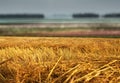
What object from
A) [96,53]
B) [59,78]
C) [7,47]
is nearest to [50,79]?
[59,78]

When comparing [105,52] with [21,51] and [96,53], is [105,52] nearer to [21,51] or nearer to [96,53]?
[96,53]

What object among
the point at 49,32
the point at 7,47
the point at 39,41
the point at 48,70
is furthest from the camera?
the point at 49,32

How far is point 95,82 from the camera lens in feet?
4.91

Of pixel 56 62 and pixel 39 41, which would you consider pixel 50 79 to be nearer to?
pixel 56 62

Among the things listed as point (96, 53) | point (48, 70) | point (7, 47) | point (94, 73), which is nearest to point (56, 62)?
point (48, 70)

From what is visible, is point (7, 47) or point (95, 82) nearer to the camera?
point (95, 82)

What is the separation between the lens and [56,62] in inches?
65.7

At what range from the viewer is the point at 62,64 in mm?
1634

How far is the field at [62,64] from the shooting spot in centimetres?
152

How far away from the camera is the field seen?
1.52 meters

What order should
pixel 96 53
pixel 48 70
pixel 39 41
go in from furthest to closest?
pixel 39 41
pixel 96 53
pixel 48 70

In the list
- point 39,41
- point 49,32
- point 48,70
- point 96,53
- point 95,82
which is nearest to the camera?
point 95,82

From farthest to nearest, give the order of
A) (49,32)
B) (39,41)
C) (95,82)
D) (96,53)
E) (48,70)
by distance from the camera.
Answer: (49,32) → (39,41) → (96,53) → (48,70) → (95,82)

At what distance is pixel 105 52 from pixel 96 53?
64 mm
